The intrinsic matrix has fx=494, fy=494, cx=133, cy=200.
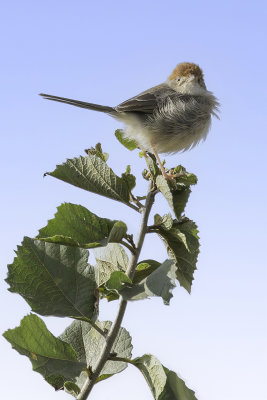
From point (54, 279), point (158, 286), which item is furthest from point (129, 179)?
point (158, 286)

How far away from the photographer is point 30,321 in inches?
81.2

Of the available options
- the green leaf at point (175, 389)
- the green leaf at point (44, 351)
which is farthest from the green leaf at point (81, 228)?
the green leaf at point (175, 389)

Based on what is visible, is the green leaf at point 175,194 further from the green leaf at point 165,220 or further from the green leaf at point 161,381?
the green leaf at point 161,381

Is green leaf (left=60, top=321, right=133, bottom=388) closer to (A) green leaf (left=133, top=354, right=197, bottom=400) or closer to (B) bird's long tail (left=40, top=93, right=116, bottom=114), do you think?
(A) green leaf (left=133, top=354, right=197, bottom=400)

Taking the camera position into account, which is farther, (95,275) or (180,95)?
(180,95)

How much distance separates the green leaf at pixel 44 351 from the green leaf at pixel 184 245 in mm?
588

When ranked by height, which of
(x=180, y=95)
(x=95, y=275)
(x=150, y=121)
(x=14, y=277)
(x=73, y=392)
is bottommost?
(x=73, y=392)

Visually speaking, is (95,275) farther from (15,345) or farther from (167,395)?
(167,395)

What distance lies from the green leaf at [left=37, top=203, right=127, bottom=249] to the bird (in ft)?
7.90

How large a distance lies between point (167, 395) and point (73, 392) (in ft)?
1.28

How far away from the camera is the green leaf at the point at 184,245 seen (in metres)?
2.09

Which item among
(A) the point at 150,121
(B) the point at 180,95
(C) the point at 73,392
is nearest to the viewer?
(C) the point at 73,392

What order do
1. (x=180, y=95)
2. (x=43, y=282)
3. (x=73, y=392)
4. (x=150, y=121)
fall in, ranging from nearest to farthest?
(x=73, y=392) → (x=43, y=282) → (x=150, y=121) → (x=180, y=95)

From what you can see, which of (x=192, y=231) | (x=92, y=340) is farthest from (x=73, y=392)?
(x=192, y=231)
